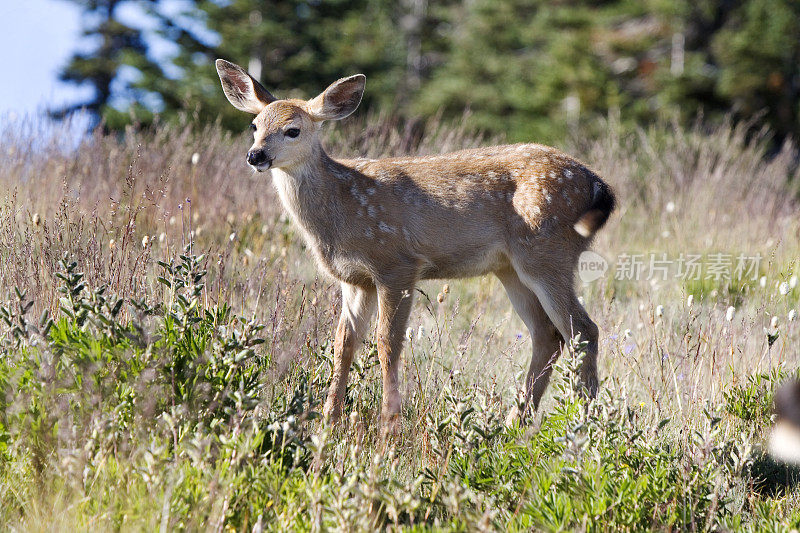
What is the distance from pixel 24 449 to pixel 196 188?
4.19m

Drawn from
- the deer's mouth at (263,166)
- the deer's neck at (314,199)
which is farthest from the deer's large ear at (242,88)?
the deer's mouth at (263,166)

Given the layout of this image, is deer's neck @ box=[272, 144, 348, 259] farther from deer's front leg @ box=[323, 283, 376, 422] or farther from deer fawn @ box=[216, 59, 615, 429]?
deer's front leg @ box=[323, 283, 376, 422]

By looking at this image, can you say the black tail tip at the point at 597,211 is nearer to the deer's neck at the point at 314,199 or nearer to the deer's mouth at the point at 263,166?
the deer's neck at the point at 314,199

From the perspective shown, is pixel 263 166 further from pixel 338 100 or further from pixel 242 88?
pixel 242 88

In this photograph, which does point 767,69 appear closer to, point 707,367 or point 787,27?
point 787,27

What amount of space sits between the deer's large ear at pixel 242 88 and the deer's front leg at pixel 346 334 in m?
1.20

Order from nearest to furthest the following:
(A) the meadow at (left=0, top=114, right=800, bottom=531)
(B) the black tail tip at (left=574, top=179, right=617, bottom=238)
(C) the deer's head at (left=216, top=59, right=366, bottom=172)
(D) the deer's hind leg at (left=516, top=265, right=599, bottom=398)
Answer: (A) the meadow at (left=0, top=114, right=800, bottom=531), (C) the deer's head at (left=216, top=59, right=366, bottom=172), (D) the deer's hind leg at (left=516, top=265, right=599, bottom=398), (B) the black tail tip at (left=574, top=179, right=617, bottom=238)

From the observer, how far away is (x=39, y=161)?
7012mm

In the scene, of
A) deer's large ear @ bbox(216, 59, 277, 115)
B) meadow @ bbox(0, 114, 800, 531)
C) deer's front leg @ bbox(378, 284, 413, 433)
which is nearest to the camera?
meadow @ bbox(0, 114, 800, 531)

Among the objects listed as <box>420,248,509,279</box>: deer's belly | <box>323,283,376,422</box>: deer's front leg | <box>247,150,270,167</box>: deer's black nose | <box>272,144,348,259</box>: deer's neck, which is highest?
<box>247,150,270,167</box>: deer's black nose

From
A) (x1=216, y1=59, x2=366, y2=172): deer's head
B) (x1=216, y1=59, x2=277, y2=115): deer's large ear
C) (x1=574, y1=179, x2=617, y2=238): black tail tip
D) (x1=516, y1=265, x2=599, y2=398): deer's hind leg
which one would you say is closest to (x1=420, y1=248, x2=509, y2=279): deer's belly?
(x1=516, y1=265, x2=599, y2=398): deer's hind leg

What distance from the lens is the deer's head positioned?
14.9 feet

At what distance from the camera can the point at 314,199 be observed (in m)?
4.66

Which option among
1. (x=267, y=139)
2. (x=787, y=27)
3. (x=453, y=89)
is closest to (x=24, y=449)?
(x=267, y=139)
